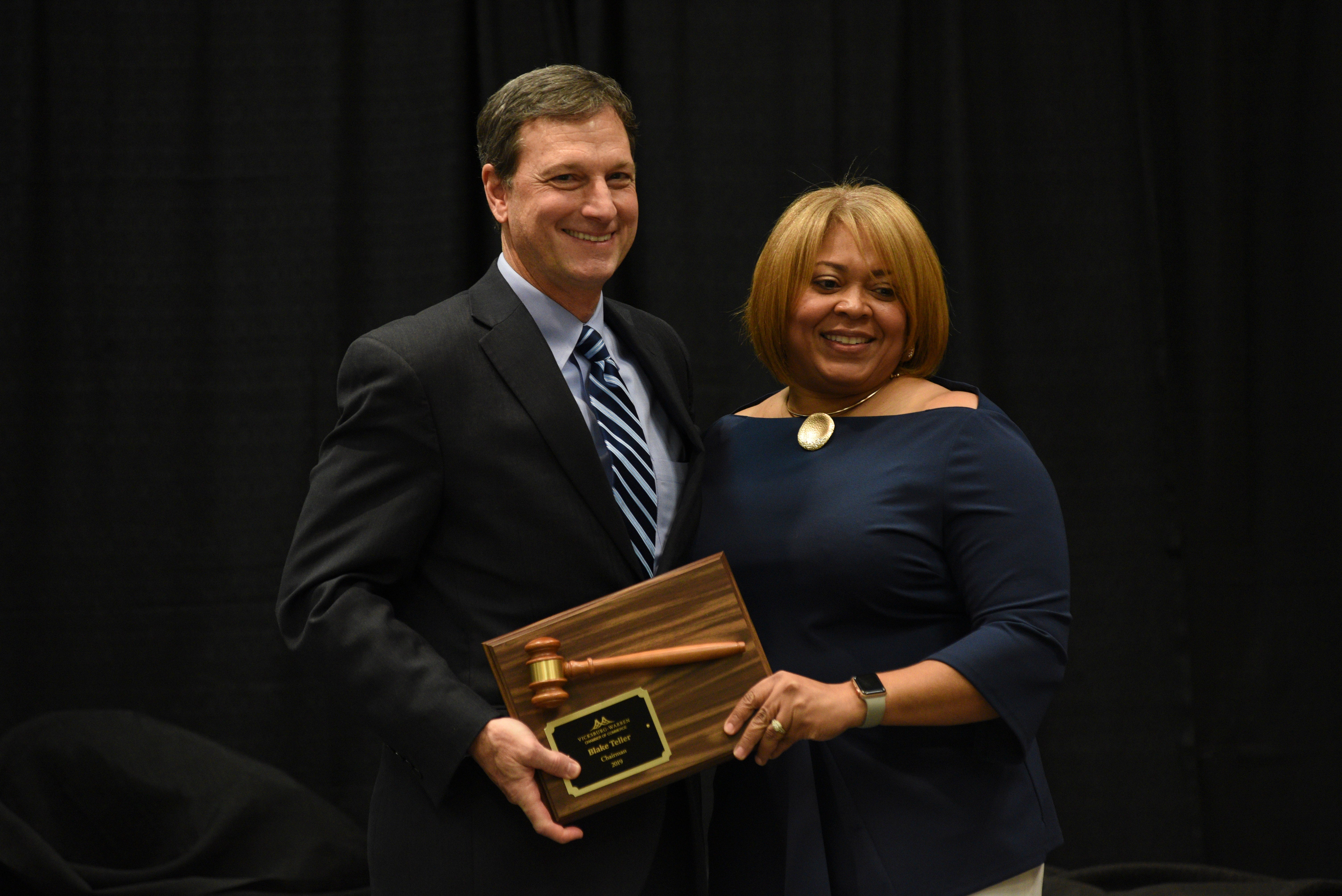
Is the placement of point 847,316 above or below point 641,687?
above

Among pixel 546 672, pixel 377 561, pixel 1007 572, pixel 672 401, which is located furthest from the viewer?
pixel 672 401

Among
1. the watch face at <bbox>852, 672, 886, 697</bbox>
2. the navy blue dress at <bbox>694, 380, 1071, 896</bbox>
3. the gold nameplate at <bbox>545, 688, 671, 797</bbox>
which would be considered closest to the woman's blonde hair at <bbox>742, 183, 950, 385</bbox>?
the navy blue dress at <bbox>694, 380, 1071, 896</bbox>

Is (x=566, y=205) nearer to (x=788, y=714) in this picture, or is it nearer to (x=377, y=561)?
(x=377, y=561)

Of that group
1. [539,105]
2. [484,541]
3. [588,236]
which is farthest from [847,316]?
[484,541]

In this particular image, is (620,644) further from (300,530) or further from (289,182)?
(289,182)

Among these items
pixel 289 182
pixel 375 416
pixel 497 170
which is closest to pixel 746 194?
pixel 289 182

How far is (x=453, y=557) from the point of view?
1483 mm

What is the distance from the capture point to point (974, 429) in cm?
164

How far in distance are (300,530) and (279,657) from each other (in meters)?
1.76

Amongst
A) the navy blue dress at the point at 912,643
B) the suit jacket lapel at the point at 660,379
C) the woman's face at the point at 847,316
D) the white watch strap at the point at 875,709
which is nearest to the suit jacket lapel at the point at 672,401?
the suit jacket lapel at the point at 660,379

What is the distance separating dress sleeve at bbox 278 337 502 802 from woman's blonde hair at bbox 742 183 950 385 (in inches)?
23.4

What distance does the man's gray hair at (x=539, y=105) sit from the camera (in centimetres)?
158

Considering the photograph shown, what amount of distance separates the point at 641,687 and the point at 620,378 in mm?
451

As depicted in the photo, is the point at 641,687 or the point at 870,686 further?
the point at 870,686
